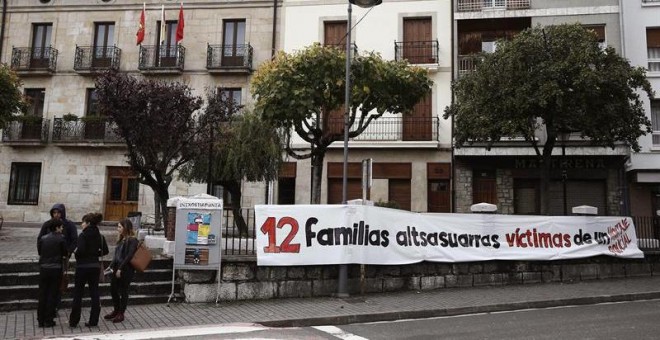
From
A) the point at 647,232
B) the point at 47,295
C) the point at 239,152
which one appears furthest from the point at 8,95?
the point at 647,232

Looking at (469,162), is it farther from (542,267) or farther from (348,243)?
(348,243)

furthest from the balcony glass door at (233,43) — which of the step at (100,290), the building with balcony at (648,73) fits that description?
the building with balcony at (648,73)

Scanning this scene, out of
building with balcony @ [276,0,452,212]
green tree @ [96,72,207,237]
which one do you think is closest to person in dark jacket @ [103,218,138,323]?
green tree @ [96,72,207,237]

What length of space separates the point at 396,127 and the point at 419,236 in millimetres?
10829

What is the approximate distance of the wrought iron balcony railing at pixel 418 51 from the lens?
2212 centimetres

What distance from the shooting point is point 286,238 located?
10547mm

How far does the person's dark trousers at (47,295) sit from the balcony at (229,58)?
53.3 feet

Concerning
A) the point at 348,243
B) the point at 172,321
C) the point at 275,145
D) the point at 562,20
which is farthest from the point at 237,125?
the point at 562,20

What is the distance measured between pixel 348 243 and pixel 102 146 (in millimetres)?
16756

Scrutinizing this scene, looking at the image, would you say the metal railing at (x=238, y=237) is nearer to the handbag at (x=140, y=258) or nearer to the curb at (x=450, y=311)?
the handbag at (x=140, y=258)

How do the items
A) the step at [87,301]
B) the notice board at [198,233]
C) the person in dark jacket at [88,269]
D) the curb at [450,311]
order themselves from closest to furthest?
the person in dark jacket at [88,269]
the curb at [450,311]
the step at [87,301]
the notice board at [198,233]

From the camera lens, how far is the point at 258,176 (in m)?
15.8

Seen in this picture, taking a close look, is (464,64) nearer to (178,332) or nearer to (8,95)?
(8,95)

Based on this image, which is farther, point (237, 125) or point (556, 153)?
point (556, 153)
